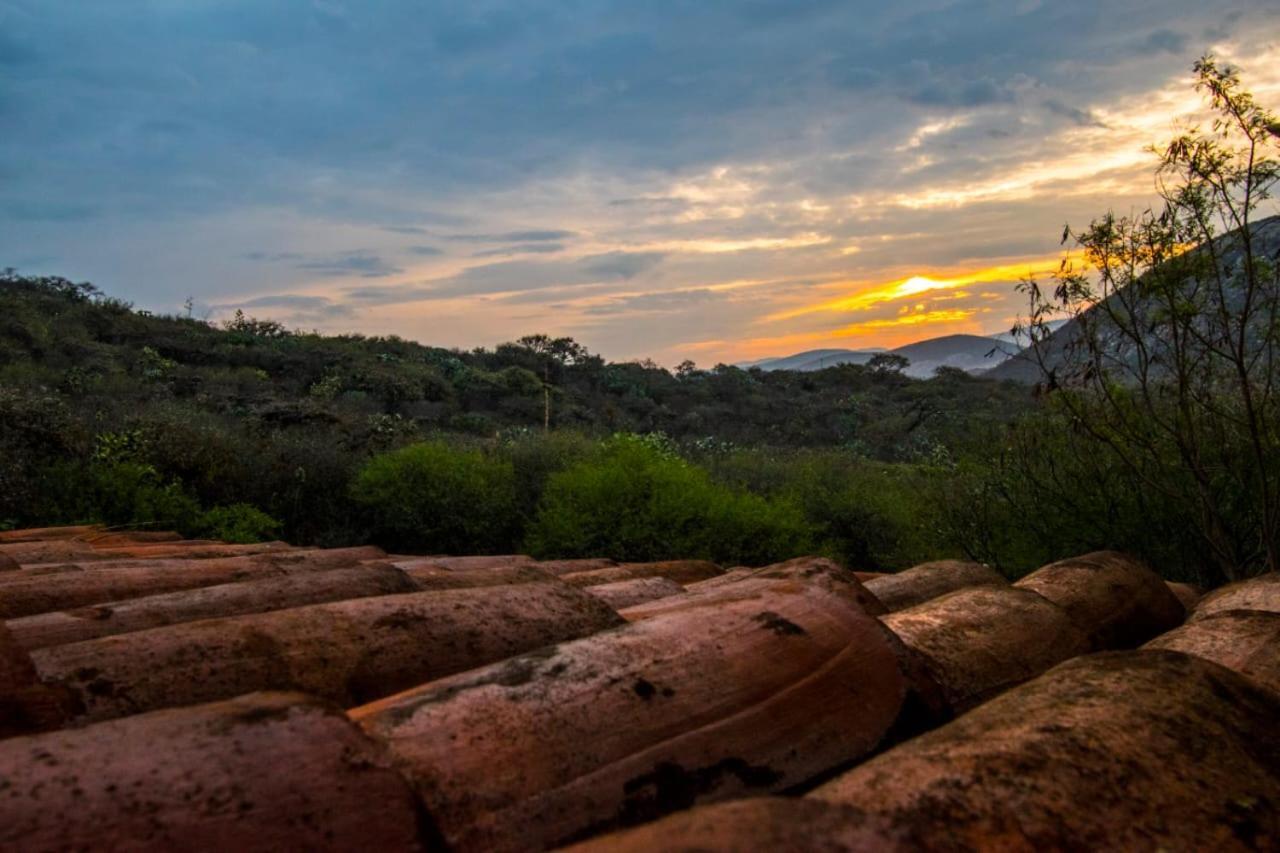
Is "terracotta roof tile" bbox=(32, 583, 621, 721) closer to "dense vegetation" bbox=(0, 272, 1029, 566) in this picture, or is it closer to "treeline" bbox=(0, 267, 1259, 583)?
"treeline" bbox=(0, 267, 1259, 583)

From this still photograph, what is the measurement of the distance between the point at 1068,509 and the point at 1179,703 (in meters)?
8.49

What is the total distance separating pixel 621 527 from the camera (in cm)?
1219

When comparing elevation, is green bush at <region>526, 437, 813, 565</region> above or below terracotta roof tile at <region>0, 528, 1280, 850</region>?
below

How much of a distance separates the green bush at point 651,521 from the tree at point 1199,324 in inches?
223

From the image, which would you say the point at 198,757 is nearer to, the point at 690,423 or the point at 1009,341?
the point at 1009,341

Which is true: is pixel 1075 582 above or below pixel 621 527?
above

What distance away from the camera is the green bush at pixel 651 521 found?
1214 centimetres

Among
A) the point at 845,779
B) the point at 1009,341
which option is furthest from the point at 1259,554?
the point at 845,779

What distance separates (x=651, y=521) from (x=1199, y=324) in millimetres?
7292

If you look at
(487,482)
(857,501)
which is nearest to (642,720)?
(487,482)

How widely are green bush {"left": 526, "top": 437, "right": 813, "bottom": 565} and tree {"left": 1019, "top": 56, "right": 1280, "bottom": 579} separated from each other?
18.6ft

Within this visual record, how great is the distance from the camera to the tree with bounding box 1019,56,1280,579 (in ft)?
18.3

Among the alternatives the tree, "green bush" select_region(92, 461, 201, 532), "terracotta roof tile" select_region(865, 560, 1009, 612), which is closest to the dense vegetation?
"green bush" select_region(92, 461, 201, 532)

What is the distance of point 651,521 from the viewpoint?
12.2 meters
